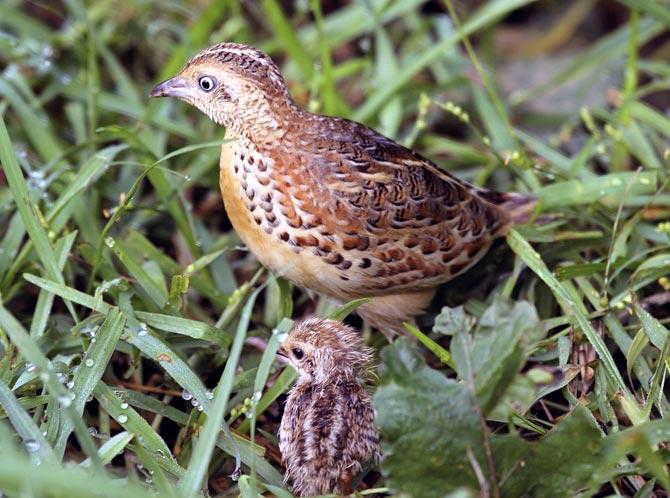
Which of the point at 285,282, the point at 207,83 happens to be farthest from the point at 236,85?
the point at 285,282

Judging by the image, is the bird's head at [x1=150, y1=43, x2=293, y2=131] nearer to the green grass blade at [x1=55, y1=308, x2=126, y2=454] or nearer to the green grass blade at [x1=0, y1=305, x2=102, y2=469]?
the green grass blade at [x1=55, y1=308, x2=126, y2=454]

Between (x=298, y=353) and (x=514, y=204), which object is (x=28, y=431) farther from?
(x=514, y=204)

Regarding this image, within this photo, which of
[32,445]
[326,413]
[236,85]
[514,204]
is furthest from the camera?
[514,204]

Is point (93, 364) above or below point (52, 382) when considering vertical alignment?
below

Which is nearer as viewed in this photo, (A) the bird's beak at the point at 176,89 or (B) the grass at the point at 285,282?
(B) the grass at the point at 285,282

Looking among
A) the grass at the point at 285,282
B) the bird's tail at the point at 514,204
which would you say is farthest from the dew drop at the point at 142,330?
the bird's tail at the point at 514,204

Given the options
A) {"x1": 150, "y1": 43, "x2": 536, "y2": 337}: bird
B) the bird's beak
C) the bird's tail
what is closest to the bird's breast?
{"x1": 150, "y1": 43, "x2": 536, "y2": 337}: bird

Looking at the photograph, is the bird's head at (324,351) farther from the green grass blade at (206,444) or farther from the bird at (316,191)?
the green grass blade at (206,444)

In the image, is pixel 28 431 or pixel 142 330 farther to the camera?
pixel 142 330
